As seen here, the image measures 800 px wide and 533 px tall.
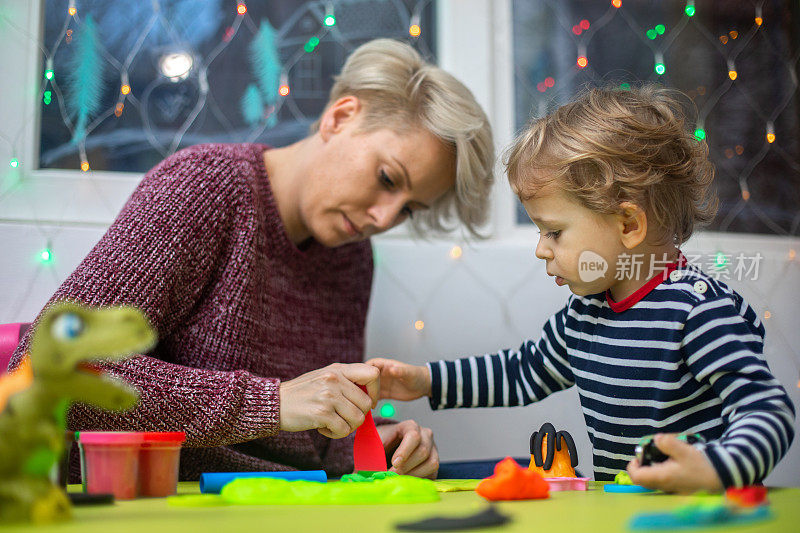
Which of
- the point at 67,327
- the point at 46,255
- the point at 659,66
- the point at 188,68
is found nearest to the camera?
the point at 67,327

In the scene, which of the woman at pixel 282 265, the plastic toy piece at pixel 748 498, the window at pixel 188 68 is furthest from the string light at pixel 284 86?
the plastic toy piece at pixel 748 498

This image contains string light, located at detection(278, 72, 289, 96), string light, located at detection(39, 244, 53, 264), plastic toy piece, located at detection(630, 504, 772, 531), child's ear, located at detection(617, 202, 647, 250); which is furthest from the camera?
string light, located at detection(278, 72, 289, 96)

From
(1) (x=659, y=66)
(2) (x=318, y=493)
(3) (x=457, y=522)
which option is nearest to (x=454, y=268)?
(1) (x=659, y=66)

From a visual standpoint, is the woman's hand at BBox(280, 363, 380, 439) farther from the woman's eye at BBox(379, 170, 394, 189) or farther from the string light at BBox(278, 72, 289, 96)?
the string light at BBox(278, 72, 289, 96)

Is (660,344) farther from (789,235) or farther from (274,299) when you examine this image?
(789,235)

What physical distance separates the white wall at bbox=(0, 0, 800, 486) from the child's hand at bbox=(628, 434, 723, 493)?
605 mm

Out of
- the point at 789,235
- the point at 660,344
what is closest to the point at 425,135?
the point at 660,344

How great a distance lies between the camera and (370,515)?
1.48 ft

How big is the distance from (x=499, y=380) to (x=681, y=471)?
1.34ft

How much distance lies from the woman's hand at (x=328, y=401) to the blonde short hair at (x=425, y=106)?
378 mm

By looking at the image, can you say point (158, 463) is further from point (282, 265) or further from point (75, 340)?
point (282, 265)

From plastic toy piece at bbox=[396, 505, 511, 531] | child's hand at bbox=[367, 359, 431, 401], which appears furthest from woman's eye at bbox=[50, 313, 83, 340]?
child's hand at bbox=[367, 359, 431, 401]

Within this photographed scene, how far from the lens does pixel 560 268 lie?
2.60 feet

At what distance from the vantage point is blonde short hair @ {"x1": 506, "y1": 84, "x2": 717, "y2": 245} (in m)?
0.79
